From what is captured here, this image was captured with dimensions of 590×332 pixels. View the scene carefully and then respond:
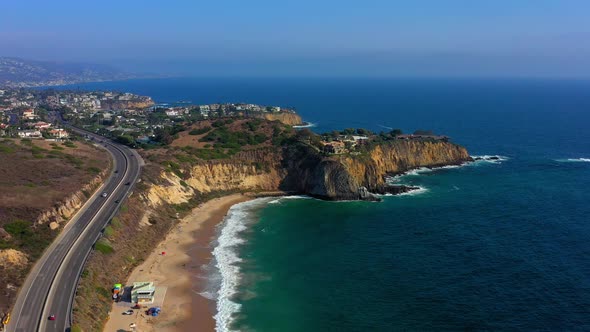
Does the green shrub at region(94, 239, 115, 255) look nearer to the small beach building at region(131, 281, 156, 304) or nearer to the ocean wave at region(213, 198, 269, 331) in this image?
the small beach building at region(131, 281, 156, 304)

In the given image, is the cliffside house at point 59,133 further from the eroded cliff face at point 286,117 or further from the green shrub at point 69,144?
the eroded cliff face at point 286,117

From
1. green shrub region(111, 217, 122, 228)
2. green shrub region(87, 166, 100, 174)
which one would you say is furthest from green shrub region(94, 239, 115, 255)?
green shrub region(87, 166, 100, 174)

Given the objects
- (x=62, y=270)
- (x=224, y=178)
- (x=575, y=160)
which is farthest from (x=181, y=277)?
(x=575, y=160)

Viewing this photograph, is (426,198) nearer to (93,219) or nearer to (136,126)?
(93,219)

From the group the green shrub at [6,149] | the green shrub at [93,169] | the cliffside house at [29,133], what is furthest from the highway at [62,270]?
the cliffside house at [29,133]

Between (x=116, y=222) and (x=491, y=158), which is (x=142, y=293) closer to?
(x=116, y=222)
